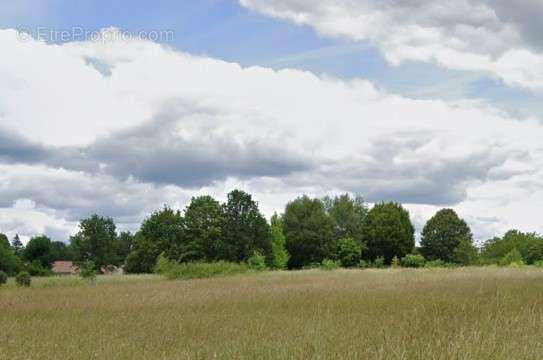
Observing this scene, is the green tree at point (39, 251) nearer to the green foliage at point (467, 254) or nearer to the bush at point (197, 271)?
the green foliage at point (467, 254)

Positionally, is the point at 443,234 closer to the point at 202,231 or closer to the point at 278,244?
the point at 278,244

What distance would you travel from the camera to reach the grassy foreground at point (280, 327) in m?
6.45

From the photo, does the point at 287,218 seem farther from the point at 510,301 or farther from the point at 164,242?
the point at 510,301

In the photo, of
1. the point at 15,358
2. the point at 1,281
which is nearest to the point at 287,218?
the point at 1,281

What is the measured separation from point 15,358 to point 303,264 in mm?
71664

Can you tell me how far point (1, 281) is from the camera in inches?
1398

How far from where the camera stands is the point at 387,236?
257ft

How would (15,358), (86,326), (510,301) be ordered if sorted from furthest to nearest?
(510,301) < (86,326) < (15,358)

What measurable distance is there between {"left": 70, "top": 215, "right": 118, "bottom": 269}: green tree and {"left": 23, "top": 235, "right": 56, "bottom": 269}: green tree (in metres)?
18.9

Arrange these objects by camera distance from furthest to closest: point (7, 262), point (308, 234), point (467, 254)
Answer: point (308, 234), point (7, 262), point (467, 254)

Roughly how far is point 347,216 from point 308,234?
9.96 m

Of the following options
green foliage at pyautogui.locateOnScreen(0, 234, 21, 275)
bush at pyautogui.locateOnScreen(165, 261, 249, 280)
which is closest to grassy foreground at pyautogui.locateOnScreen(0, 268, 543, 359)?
bush at pyautogui.locateOnScreen(165, 261, 249, 280)

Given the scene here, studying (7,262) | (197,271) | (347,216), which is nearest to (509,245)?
(347,216)

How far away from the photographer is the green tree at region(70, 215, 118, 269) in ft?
271
